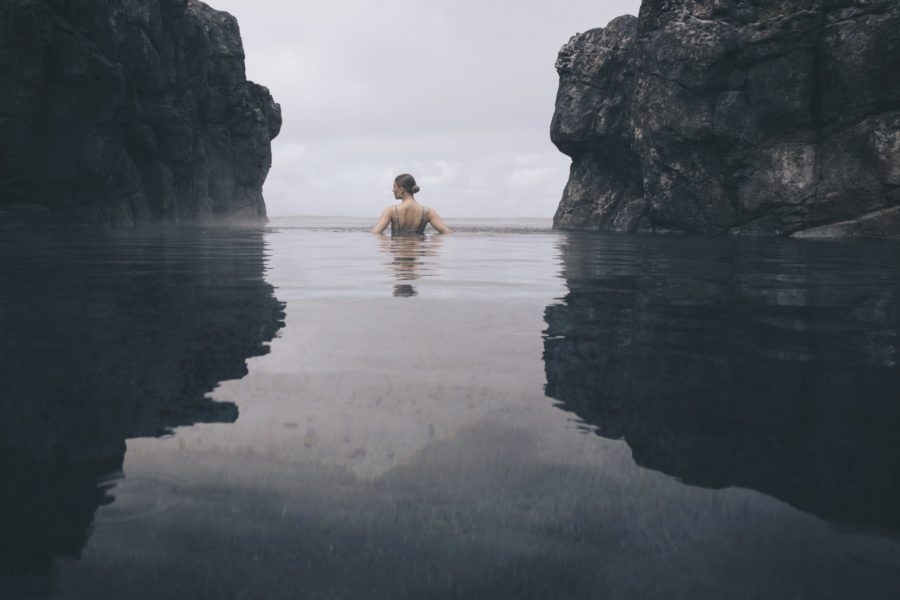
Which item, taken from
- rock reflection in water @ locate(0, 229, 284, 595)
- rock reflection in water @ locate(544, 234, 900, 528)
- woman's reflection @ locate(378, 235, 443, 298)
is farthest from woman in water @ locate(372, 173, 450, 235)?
rock reflection in water @ locate(544, 234, 900, 528)

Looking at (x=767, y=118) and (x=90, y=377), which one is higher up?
Result: (x=767, y=118)

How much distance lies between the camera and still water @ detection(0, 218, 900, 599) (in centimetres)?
101

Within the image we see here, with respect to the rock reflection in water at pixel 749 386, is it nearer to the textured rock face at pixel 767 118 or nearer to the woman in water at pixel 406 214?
the woman in water at pixel 406 214

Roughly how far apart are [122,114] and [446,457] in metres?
23.3

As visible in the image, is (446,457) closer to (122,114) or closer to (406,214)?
(406,214)

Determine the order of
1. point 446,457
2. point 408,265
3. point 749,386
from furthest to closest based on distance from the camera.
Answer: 1. point 408,265
2. point 749,386
3. point 446,457

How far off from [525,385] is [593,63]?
24515mm

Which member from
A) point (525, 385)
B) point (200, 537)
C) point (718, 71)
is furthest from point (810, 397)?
point (718, 71)

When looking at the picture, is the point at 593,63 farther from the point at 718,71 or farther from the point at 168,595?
the point at 168,595

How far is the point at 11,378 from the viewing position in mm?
2104

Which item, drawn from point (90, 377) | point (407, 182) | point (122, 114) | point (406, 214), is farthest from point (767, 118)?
point (122, 114)

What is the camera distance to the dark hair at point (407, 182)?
1070 centimetres

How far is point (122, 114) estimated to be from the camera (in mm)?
21359

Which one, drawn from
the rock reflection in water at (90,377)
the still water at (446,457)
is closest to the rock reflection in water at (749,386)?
the still water at (446,457)
